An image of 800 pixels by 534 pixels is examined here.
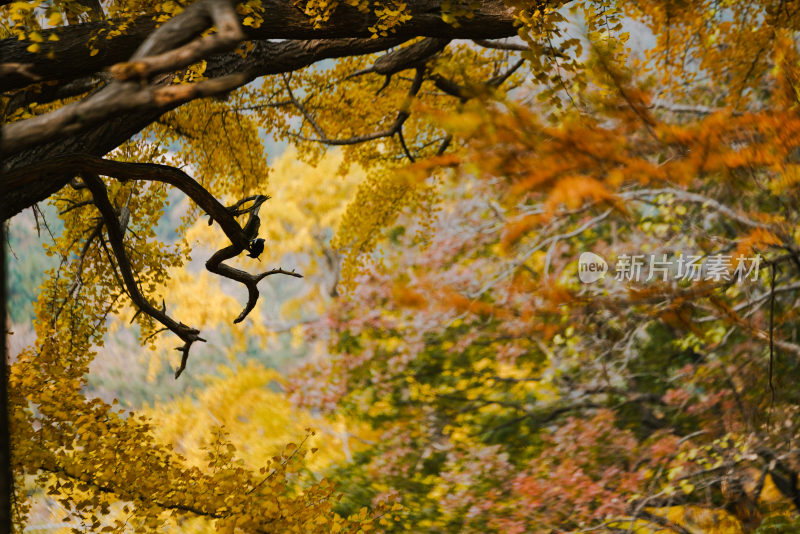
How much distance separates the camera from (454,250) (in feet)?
25.0

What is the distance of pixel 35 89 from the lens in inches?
118

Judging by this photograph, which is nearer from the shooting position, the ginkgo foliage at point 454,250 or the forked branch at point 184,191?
the forked branch at point 184,191

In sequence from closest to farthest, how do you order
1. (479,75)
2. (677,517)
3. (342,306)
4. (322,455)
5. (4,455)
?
1. (4,455)
2. (677,517)
3. (479,75)
4. (342,306)
5. (322,455)

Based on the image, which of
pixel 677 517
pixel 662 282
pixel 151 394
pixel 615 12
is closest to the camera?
pixel 615 12

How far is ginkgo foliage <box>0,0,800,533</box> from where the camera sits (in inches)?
96.3

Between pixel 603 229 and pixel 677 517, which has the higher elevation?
pixel 603 229

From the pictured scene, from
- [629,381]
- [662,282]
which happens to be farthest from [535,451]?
[662,282]

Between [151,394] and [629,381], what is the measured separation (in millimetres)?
12016

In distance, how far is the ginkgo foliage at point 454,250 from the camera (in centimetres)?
245

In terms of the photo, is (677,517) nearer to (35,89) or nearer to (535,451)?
(535,451)

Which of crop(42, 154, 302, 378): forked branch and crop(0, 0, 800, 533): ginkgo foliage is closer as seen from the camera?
crop(42, 154, 302, 378): forked branch

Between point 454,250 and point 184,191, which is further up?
point 454,250

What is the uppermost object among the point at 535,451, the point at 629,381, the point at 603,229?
the point at 603,229

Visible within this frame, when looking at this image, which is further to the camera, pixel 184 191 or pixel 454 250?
pixel 454 250
